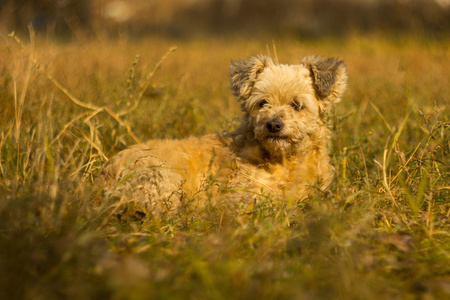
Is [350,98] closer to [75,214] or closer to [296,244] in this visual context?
[296,244]

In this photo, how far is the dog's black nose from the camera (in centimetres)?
399

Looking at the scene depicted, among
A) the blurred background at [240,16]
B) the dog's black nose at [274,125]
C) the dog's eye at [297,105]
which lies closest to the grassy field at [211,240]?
the dog's eye at [297,105]

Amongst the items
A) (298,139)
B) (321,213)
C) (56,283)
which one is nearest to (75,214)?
(56,283)

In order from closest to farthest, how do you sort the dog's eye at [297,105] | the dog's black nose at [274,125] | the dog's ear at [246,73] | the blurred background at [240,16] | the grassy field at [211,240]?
the grassy field at [211,240] < the dog's black nose at [274,125] < the dog's eye at [297,105] < the dog's ear at [246,73] < the blurred background at [240,16]

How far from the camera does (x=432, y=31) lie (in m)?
12.5

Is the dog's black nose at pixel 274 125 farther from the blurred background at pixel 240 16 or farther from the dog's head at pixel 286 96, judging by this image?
the blurred background at pixel 240 16

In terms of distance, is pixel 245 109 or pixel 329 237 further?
pixel 245 109

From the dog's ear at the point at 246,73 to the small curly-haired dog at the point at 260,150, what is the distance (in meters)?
0.01

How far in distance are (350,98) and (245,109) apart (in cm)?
457

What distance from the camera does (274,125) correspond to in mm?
3986

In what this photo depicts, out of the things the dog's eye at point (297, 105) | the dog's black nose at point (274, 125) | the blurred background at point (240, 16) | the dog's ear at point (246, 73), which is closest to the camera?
the dog's black nose at point (274, 125)

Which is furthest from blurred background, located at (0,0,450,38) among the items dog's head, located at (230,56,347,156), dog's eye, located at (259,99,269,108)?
dog's eye, located at (259,99,269,108)

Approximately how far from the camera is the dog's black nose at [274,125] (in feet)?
13.1

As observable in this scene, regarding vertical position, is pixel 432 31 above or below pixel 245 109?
above
